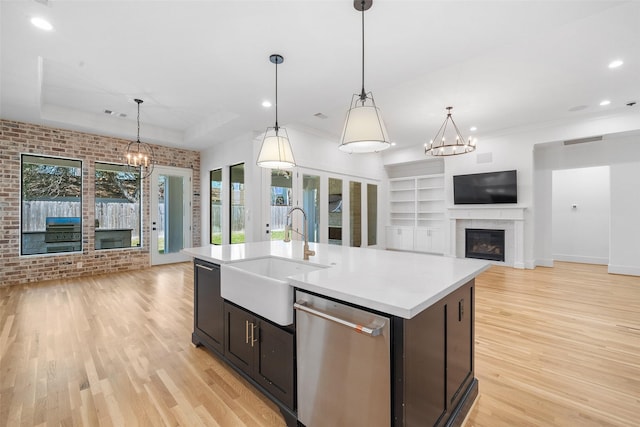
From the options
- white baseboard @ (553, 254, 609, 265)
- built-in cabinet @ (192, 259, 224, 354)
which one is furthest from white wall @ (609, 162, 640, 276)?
built-in cabinet @ (192, 259, 224, 354)

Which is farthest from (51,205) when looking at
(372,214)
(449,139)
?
(449,139)

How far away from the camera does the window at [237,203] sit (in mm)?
5828

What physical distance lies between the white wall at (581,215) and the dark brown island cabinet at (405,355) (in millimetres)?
7199

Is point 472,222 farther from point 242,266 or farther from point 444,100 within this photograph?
point 242,266

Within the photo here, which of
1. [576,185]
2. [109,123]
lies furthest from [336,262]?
[576,185]

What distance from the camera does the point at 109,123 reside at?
536cm

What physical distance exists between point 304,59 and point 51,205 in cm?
554

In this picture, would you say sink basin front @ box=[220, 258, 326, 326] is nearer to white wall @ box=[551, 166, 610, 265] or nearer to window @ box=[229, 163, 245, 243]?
window @ box=[229, 163, 245, 243]

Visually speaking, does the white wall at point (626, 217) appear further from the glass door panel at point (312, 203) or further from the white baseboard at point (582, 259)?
the glass door panel at point (312, 203)

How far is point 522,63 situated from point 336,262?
11.7 feet

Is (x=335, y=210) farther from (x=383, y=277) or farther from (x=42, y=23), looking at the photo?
(x=42, y=23)

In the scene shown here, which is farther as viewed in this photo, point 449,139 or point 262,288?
point 449,139

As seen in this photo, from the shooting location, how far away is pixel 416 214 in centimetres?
827

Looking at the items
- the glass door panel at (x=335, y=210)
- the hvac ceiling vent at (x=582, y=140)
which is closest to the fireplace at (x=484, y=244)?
the hvac ceiling vent at (x=582, y=140)
